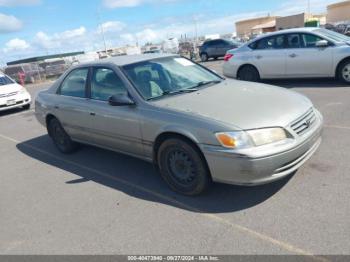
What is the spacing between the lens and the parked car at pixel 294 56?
8875mm

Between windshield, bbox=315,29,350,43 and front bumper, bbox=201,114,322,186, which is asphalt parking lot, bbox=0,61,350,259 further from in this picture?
windshield, bbox=315,29,350,43

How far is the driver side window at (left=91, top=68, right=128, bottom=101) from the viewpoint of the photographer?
465 centimetres

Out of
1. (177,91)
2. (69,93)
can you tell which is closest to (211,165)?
(177,91)

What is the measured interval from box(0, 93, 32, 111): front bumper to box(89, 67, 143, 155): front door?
7783 millimetres

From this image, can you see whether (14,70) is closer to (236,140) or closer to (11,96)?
(11,96)

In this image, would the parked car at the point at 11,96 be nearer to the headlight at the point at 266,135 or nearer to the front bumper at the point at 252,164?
the front bumper at the point at 252,164

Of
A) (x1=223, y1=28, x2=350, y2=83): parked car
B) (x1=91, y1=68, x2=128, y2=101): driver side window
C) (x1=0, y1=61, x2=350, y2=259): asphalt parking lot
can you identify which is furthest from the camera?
(x1=223, y1=28, x2=350, y2=83): parked car

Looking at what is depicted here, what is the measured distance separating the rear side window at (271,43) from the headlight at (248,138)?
6.81 meters

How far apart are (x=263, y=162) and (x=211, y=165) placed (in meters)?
0.53

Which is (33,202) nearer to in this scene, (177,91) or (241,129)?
(177,91)

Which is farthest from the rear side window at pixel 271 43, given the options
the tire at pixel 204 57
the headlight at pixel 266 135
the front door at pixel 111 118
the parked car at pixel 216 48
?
the tire at pixel 204 57

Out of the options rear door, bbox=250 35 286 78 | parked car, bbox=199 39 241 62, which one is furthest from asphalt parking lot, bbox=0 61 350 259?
parked car, bbox=199 39 241 62

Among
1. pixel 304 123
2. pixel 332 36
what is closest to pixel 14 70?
pixel 332 36

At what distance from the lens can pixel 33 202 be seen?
14.8 ft
